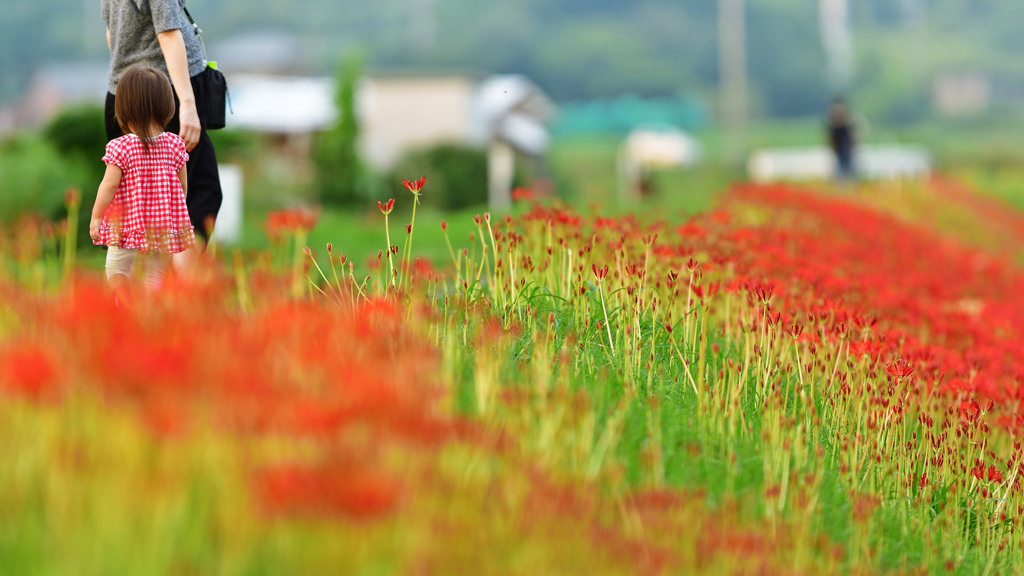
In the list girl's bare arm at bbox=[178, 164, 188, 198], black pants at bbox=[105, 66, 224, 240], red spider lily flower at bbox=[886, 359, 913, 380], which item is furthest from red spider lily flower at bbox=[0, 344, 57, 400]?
red spider lily flower at bbox=[886, 359, 913, 380]

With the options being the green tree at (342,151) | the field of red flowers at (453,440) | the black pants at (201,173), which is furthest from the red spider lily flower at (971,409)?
the green tree at (342,151)

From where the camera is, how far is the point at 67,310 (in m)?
2.30

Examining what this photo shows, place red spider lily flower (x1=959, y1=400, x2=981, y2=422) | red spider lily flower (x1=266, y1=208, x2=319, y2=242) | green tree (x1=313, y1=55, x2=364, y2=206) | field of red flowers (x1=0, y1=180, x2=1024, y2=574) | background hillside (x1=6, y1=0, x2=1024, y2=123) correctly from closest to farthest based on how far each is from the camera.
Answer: field of red flowers (x1=0, y1=180, x2=1024, y2=574) < red spider lily flower (x1=266, y1=208, x2=319, y2=242) < red spider lily flower (x1=959, y1=400, x2=981, y2=422) < green tree (x1=313, y1=55, x2=364, y2=206) < background hillside (x1=6, y1=0, x2=1024, y2=123)

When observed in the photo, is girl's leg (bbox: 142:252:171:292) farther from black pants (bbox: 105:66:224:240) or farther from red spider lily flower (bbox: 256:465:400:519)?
red spider lily flower (bbox: 256:465:400:519)

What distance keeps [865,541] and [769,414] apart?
0.74m

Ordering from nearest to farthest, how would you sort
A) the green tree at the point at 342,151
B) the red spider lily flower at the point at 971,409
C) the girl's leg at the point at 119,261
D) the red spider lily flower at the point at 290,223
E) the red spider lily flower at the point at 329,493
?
the red spider lily flower at the point at 329,493
the red spider lily flower at the point at 290,223
the girl's leg at the point at 119,261
the red spider lily flower at the point at 971,409
the green tree at the point at 342,151

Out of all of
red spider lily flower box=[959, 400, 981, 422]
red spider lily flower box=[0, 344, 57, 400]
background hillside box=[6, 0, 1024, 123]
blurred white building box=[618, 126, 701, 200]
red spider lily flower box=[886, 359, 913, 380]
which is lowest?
red spider lily flower box=[959, 400, 981, 422]

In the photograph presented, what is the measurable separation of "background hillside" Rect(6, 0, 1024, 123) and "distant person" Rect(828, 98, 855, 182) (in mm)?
74864

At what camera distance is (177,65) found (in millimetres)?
4520

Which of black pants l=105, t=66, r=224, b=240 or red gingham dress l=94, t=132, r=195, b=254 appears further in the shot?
black pants l=105, t=66, r=224, b=240

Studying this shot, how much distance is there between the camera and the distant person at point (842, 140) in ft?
68.9

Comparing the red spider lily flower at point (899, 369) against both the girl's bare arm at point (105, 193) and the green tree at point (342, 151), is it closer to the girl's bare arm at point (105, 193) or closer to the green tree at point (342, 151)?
the girl's bare arm at point (105, 193)

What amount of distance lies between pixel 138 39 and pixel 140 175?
29.0 inches

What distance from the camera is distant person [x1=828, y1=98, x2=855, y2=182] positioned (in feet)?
68.9
